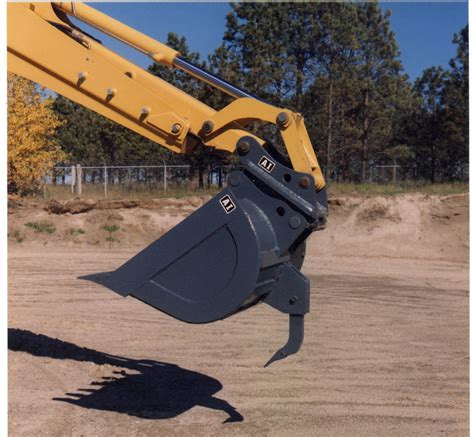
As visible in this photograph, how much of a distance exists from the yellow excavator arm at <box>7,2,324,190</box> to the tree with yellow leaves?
16646mm

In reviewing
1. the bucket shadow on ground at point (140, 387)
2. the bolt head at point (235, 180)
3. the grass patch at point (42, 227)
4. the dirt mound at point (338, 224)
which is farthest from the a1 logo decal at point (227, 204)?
the grass patch at point (42, 227)

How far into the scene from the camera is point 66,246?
2103cm

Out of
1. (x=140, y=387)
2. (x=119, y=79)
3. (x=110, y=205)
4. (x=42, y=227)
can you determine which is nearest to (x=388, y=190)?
(x=110, y=205)

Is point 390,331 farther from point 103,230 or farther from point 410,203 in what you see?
point 103,230

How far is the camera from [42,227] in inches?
857

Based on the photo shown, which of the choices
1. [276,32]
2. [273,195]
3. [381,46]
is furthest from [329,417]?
[381,46]

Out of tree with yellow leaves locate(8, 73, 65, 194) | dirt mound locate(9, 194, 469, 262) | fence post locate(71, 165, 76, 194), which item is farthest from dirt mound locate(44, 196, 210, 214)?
fence post locate(71, 165, 76, 194)

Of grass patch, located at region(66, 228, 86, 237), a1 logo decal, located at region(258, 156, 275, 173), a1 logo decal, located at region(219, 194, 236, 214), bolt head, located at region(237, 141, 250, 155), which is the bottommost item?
grass patch, located at region(66, 228, 86, 237)

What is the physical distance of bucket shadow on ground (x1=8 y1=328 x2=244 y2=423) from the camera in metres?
5.82

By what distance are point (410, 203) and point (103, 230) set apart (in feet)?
29.7

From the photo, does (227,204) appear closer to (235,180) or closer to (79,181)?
(235,180)

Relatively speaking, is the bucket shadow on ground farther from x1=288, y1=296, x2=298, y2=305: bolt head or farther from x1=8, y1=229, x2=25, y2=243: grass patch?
x1=8, y1=229, x2=25, y2=243: grass patch

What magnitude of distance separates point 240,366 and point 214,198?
291 cm

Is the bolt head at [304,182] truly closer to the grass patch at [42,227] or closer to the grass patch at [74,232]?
the grass patch at [74,232]
